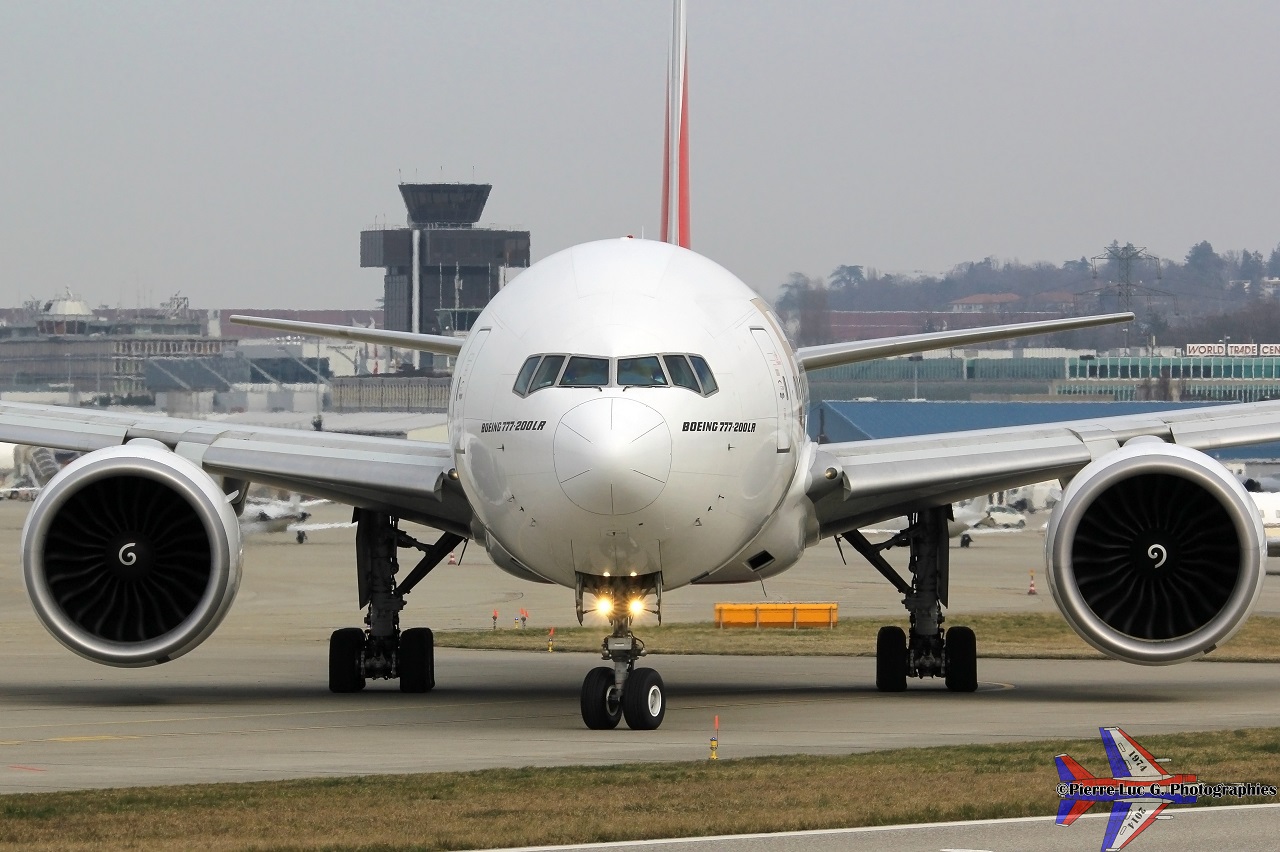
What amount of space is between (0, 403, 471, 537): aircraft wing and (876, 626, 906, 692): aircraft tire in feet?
16.1

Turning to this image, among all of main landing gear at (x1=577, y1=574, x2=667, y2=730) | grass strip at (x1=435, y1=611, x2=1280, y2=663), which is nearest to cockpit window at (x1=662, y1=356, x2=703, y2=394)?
main landing gear at (x1=577, y1=574, x2=667, y2=730)

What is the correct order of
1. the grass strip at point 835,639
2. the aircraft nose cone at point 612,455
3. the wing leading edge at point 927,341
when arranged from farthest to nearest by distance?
the grass strip at point 835,639 → the wing leading edge at point 927,341 → the aircraft nose cone at point 612,455

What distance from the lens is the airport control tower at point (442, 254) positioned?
162625 mm

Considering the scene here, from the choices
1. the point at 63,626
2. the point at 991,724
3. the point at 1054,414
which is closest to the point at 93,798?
the point at 63,626

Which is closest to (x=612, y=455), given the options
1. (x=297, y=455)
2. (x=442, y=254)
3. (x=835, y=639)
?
(x=297, y=455)

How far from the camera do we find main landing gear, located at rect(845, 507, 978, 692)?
22156 mm

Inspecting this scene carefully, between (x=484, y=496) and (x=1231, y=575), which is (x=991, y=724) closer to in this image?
(x=1231, y=575)

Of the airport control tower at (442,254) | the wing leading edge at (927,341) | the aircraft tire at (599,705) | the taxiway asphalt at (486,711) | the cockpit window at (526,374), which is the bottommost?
the taxiway asphalt at (486,711)

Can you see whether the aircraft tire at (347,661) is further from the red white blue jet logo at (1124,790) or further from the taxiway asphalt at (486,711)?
the red white blue jet logo at (1124,790)

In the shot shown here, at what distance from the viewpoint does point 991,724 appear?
1767 cm

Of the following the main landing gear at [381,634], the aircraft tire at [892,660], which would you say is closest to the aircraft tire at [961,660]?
the aircraft tire at [892,660]

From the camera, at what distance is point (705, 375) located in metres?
16.4

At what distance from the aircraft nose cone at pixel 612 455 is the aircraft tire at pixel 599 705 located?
2.06 meters

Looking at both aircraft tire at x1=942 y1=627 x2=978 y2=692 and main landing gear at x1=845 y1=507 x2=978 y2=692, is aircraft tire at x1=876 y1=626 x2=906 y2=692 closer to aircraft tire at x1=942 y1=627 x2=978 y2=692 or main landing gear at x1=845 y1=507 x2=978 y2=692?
main landing gear at x1=845 y1=507 x2=978 y2=692
